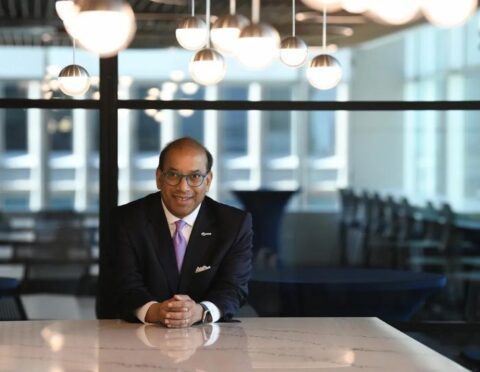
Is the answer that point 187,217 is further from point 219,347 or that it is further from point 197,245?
point 219,347

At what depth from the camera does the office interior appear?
215 inches

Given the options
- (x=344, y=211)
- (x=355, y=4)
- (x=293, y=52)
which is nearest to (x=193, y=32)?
(x=293, y=52)

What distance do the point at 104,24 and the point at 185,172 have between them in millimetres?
1565

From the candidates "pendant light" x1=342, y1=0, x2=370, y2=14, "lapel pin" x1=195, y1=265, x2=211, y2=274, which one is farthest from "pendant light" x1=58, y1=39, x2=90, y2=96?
"pendant light" x1=342, y1=0, x2=370, y2=14

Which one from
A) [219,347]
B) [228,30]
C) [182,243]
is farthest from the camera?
[182,243]

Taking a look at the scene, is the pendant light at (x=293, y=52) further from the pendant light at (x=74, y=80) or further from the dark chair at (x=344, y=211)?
the dark chair at (x=344, y=211)

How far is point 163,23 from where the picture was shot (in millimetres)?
5566

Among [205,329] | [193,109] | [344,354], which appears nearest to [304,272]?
[193,109]

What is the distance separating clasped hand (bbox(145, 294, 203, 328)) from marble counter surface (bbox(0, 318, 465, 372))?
4cm

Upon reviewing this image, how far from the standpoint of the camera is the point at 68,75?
5.26 metres

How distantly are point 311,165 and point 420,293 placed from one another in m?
0.86

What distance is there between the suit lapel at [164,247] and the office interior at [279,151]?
1123 millimetres

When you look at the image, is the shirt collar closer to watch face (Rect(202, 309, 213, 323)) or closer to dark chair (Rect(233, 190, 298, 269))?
watch face (Rect(202, 309, 213, 323))

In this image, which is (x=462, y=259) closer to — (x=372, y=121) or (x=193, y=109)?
(x=372, y=121)
